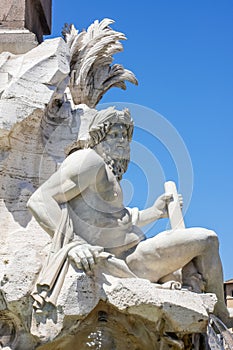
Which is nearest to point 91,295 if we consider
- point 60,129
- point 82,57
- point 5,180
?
point 5,180

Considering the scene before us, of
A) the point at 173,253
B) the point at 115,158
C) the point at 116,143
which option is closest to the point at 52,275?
the point at 173,253

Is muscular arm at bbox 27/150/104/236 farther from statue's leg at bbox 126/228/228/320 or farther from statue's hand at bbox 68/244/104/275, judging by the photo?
statue's leg at bbox 126/228/228/320

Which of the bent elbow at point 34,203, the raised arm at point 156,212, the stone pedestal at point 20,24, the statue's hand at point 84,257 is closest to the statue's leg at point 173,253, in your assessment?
the raised arm at point 156,212

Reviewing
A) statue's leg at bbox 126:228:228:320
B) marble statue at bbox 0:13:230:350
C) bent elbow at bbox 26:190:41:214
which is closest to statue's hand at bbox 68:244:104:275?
marble statue at bbox 0:13:230:350

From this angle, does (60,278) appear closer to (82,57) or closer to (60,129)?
(60,129)

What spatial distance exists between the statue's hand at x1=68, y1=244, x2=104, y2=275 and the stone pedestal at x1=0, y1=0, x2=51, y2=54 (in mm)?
3122

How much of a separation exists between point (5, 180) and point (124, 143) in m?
1.31

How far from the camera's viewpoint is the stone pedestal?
24.8ft

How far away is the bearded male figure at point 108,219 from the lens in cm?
564

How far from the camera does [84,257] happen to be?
5.17 meters

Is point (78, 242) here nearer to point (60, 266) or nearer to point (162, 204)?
point (60, 266)

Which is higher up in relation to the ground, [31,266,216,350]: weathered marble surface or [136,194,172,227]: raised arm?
[136,194,172,227]: raised arm

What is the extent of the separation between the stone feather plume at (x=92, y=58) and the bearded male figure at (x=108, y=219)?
1.87 metres

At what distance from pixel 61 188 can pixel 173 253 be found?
113 centimetres
